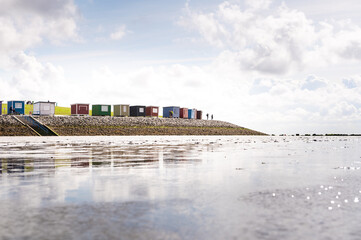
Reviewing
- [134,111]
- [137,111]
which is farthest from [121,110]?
[137,111]

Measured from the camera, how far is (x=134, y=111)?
130 m

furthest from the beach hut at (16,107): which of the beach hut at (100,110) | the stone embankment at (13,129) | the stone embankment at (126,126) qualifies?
the beach hut at (100,110)

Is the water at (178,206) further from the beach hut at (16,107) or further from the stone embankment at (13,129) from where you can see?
the beach hut at (16,107)

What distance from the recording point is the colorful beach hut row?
116 meters

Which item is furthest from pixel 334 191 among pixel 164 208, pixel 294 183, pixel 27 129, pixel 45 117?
pixel 45 117

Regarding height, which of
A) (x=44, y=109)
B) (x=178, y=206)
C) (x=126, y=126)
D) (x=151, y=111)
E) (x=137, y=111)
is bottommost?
(x=178, y=206)

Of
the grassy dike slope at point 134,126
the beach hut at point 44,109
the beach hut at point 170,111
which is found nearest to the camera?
the grassy dike slope at point 134,126

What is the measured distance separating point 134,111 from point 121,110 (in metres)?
5.87

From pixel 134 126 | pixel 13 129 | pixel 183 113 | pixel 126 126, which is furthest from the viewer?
pixel 183 113

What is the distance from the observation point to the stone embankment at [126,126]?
310ft

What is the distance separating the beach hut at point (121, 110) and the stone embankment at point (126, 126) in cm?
573

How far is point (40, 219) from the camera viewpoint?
296 inches

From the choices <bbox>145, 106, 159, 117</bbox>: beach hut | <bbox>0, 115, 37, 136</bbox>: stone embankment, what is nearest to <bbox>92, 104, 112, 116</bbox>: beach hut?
<bbox>145, 106, 159, 117</bbox>: beach hut

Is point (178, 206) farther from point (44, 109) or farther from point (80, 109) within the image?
point (80, 109)
